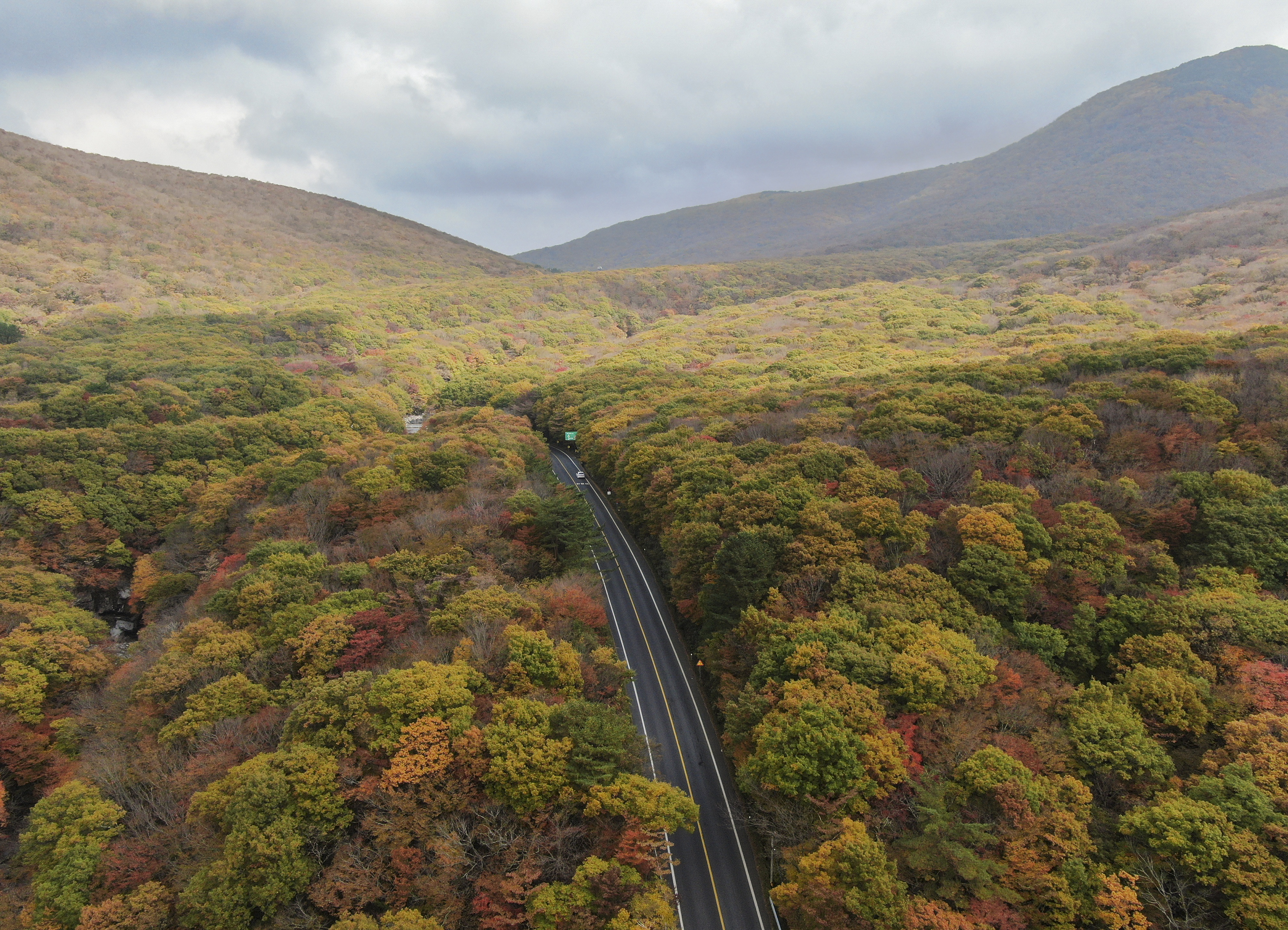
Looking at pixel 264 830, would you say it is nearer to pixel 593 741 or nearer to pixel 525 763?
pixel 525 763

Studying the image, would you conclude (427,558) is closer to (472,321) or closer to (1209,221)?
(472,321)

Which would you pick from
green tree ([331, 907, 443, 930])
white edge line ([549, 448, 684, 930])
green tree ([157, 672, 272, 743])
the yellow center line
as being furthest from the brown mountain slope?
green tree ([331, 907, 443, 930])

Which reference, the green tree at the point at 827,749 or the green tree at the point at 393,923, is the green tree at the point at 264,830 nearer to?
the green tree at the point at 393,923

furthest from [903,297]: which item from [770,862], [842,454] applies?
[770,862]

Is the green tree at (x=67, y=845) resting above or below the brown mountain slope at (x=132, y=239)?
below

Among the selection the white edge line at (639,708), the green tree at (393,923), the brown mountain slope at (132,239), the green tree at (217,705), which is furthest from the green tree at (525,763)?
the brown mountain slope at (132,239)

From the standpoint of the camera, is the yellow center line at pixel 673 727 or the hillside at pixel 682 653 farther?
the yellow center line at pixel 673 727
